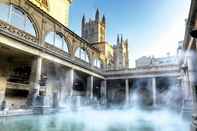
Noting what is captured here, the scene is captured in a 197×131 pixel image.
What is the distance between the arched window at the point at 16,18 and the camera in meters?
16.0

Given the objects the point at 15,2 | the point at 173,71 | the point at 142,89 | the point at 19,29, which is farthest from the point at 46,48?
the point at 142,89

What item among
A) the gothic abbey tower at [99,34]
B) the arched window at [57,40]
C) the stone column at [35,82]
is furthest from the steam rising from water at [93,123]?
the gothic abbey tower at [99,34]

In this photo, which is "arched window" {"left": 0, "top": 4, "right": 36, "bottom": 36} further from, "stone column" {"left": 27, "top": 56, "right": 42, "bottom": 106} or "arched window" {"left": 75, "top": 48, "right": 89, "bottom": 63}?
"arched window" {"left": 75, "top": 48, "right": 89, "bottom": 63}

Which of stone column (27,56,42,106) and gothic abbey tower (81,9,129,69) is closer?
stone column (27,56,42,106)

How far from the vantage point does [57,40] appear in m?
22.8

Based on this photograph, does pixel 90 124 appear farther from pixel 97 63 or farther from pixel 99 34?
pixel 99 34

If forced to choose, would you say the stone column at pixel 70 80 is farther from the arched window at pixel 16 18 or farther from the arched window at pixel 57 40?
→ the arched window at pixel 16 18

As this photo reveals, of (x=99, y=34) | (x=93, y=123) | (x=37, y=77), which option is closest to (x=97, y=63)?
(x=37, y=77)

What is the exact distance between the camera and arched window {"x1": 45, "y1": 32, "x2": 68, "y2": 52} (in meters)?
21.4

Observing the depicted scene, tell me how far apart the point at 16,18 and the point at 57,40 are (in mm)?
6300

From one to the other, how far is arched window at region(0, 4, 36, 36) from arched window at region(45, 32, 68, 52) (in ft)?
8.04

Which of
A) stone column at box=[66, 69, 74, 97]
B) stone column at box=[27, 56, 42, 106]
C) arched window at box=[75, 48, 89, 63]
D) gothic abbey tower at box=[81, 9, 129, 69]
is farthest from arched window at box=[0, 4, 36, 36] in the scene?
gothic abbey tower at box=[81, 9, 129, 69]

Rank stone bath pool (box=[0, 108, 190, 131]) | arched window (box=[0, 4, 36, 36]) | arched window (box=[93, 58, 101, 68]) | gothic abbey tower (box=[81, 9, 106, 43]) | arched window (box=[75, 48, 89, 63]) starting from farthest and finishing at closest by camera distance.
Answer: gothic abbey tower (box=[81, 9, 106, 43]), arched window (box=[93, 58, 101, 68]), arched window (box=[75, 48, 89, 63]), arched window (box=[0, 4, 36, 36]), stone bath pool (box=[0, 108, 190, 131])

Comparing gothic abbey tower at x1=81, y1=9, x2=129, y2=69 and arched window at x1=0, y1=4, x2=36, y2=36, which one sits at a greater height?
gothic abbey tower at x1=81, y1=9, x2=129, y2=69
